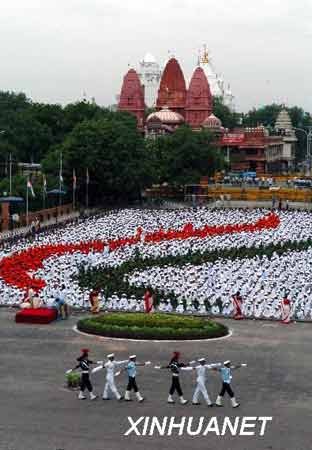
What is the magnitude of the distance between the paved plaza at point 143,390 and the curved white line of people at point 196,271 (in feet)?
7.85

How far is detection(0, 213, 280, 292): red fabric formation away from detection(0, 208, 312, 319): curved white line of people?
1.60 feet

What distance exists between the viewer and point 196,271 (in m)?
34.3

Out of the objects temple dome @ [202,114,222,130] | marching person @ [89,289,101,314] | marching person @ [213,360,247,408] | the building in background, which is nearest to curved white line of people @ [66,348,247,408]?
marching person @ [213,360,247,408]

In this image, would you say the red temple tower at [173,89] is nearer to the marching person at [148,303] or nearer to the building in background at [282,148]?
the building in background at [282,148]

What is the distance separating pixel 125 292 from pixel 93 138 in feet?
108

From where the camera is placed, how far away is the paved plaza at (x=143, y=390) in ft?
52.4

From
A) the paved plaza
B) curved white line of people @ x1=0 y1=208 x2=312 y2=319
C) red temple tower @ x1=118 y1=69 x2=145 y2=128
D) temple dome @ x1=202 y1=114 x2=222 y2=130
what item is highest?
red temple tower @ x1=118 y1=69 x2=145 y2=128

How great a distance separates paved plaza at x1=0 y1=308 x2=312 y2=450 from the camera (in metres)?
16.0

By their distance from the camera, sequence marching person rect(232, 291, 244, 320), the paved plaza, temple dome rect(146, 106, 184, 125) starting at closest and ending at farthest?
the paved plaza
marching person rect(232, 291, 244, 320)
temple dome rect(146, 106, 184, 125)

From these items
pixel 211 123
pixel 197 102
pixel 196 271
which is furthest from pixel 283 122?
pixel 196 271

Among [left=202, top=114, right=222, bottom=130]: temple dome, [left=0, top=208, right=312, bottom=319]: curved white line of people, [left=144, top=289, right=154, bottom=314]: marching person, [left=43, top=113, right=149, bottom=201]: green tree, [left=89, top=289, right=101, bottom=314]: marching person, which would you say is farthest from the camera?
[left=202, top=114, right=222, bottom=130]: temple dome

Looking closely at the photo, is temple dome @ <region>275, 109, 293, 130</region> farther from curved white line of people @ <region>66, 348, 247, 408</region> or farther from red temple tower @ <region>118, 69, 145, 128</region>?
curved white line of people @ <region>66, 348, 247, 408</region>

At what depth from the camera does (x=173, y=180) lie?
7031cm

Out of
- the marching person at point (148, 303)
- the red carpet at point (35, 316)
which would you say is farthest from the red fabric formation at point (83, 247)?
the marching person at point (148, 303)
